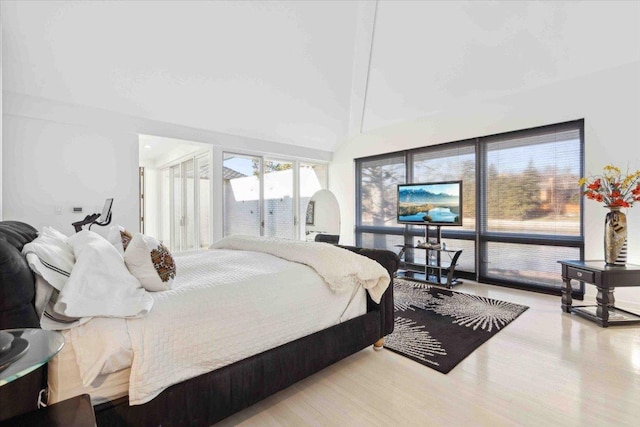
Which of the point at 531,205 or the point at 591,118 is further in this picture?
the point at 531,205

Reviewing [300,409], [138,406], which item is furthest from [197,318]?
[300,409]

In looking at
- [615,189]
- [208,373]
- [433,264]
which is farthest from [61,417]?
[433,264]

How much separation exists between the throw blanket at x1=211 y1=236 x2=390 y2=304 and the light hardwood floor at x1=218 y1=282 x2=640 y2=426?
22.3 inches

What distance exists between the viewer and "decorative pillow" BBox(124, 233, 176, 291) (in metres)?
1.56

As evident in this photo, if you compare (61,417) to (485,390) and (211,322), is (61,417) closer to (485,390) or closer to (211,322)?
(211,322)

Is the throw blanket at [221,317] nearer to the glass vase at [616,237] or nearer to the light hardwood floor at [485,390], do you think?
the light hardwood floor at [485,390]

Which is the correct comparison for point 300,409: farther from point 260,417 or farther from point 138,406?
point 138,406

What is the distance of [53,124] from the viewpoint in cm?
363

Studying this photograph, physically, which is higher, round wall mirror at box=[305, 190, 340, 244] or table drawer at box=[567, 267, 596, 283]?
round wall mirror at box=[305, 190, 340, 244]

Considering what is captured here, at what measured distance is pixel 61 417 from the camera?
0.90 metres

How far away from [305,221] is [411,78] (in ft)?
10.4

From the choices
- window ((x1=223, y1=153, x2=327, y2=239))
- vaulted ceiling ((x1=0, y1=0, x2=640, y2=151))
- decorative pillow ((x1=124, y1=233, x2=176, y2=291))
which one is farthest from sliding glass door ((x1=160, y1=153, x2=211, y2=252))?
decorative pillow ((x1=124, y1=233, x2=176, y2=291))

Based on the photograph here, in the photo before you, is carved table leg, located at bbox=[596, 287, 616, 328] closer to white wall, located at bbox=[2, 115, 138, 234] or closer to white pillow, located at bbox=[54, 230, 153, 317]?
white pillow, located at bbox=[54, 230, 153, 317]

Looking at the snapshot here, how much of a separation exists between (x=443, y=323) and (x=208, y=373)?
2.24 meters
